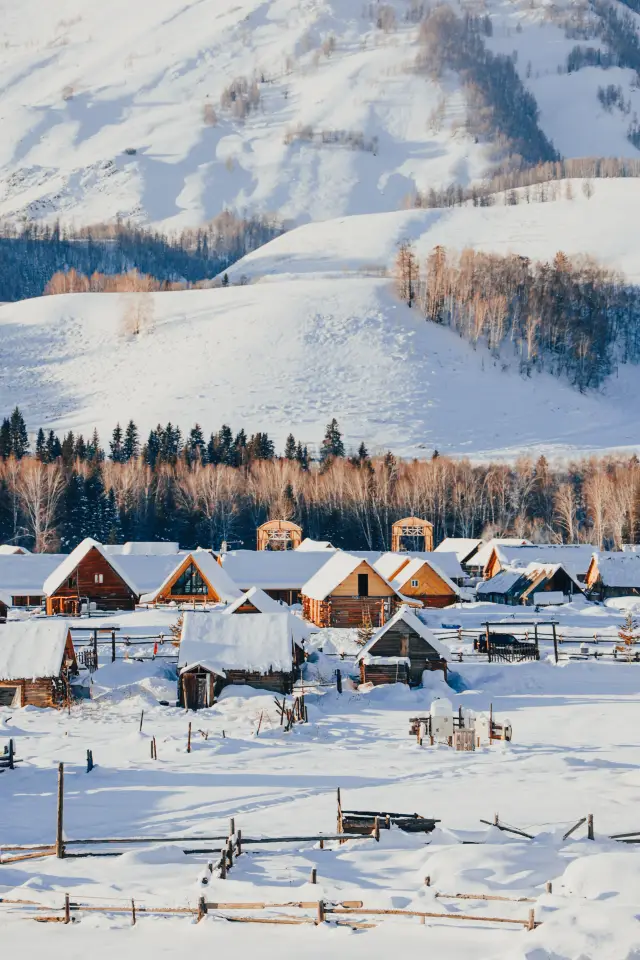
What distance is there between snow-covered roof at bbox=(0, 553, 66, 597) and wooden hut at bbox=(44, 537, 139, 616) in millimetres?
2606

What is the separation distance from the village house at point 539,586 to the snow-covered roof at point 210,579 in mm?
18475

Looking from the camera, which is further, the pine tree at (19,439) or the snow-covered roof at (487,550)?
the pine tree at (19,439)

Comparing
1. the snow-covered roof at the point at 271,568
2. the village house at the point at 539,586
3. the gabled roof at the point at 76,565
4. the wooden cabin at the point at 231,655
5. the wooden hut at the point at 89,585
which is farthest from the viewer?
the village house at the point at 539,586

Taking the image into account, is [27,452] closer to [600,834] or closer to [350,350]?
[350,350]

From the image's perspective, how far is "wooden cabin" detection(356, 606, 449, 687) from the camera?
37250 mm

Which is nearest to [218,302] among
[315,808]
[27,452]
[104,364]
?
[104,364]

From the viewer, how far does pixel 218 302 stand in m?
164

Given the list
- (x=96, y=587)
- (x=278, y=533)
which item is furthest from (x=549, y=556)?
(x=96, y=587)

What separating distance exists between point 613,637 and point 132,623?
862 inches

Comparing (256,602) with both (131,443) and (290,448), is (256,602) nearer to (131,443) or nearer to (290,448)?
(290,448)

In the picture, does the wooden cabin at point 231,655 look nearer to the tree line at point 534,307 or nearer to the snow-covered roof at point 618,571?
the snow-covered roof at point 618,571

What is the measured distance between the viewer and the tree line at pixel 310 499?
94.0 metres

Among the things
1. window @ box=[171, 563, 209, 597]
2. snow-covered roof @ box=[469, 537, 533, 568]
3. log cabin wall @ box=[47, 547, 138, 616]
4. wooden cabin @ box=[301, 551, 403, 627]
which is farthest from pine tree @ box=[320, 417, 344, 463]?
wooden cabin @ box=[301, 551, 403, 627]

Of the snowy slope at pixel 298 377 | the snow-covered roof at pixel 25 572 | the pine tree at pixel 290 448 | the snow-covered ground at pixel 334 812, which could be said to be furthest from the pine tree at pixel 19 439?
the snow-covered ground at pixel 334 812
